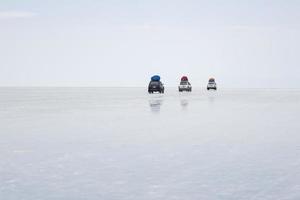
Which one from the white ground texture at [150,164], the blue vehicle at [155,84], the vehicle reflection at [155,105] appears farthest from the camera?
the blue vehicle at [155,84]

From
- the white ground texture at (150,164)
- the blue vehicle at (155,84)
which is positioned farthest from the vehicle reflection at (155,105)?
the blue vehicle at (155,84)

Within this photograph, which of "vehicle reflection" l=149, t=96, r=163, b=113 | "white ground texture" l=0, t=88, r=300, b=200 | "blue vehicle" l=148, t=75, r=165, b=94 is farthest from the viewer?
"blue vehicle" l=148, t=75, r=165, b=94

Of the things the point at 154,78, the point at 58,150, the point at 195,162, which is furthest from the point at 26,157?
the point at 154,78

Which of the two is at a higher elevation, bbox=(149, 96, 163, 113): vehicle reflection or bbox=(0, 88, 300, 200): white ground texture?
bbox=(0, 88, 300, 200): white ground texture

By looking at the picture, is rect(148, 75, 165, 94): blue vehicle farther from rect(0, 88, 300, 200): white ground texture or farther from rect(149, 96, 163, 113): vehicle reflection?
rect(0, 88, 300, 200): white ground texture

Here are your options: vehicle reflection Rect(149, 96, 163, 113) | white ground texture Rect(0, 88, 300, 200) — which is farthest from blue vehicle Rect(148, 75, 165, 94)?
white ground texture Rect(0, 88, 300, 200)

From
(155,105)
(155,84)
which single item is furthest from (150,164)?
(155,84)

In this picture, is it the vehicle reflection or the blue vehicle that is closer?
the vehicle reflection

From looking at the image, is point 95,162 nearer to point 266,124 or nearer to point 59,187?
point 59,187

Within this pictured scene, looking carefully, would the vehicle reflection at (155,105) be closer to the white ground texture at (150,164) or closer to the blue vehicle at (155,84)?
the white ground texture at (150,164)

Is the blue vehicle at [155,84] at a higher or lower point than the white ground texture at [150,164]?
lower

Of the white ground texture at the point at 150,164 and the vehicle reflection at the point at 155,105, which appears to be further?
the vehicle reflection at the point at 155,105

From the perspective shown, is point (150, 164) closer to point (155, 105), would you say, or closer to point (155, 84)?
point (155, 105)

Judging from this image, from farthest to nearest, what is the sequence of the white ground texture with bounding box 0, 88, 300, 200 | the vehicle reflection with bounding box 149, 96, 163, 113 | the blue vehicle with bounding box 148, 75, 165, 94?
the blue vehicle with bounding box 148, 75, 165, 94 < the vehicle reflection with bounding box 149, 96, 163, 113 < the white ground texture with bounding box 0, 88, 300, 200
